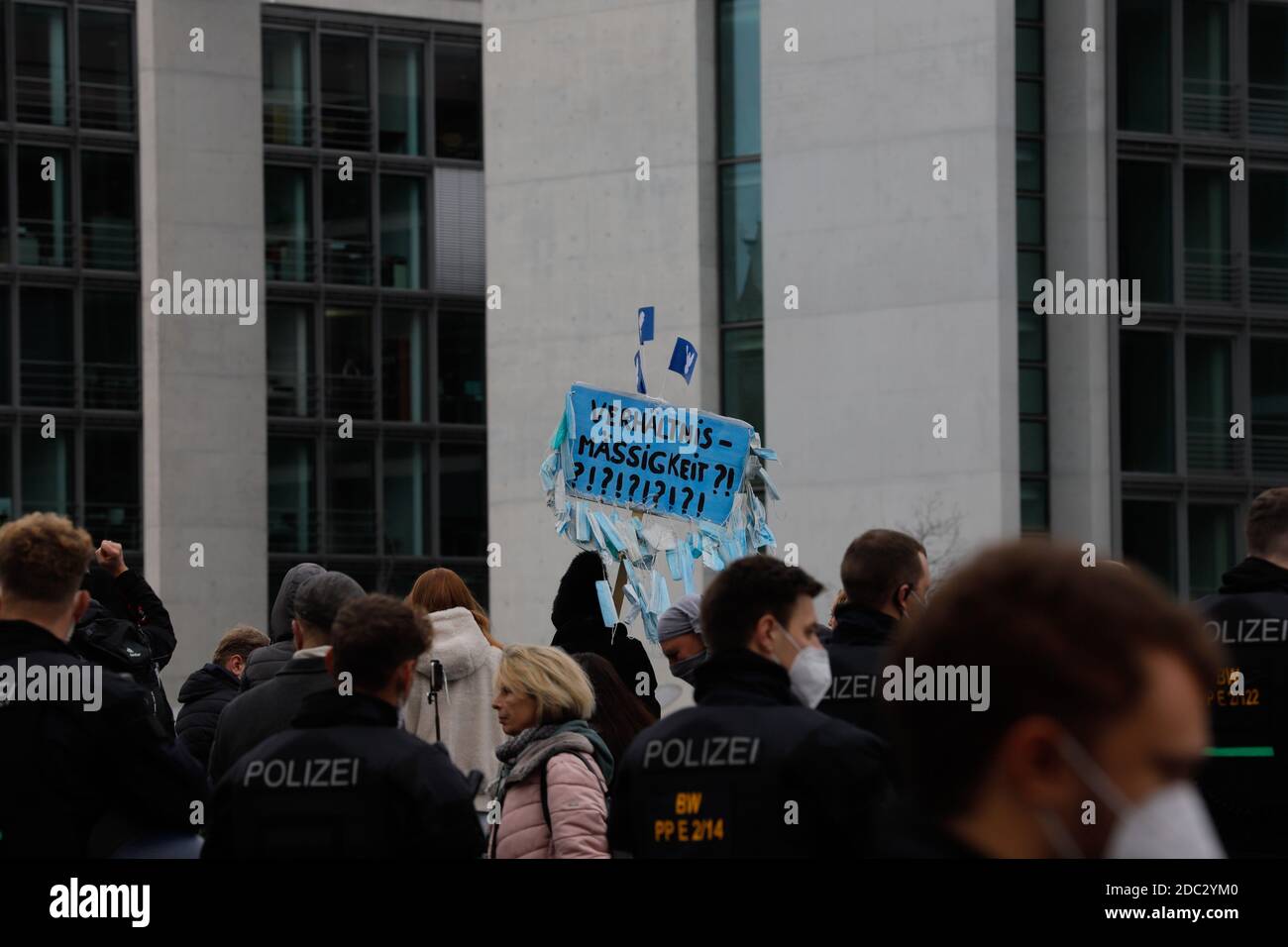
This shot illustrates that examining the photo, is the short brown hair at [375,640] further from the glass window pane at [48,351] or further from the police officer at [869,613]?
the glass window pane at [48,351]

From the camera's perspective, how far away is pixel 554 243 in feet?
106

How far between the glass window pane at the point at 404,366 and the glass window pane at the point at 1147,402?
56.8ft

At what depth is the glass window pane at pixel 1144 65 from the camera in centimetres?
3128

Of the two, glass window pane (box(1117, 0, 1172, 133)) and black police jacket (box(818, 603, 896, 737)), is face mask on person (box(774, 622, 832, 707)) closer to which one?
black police jacket (box(818, 603, 896, 737))

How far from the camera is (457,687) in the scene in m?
8.31

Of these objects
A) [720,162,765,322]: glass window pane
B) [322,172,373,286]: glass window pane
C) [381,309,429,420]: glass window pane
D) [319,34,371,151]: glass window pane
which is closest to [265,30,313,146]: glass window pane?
[319,34,371,151]: glass window pane

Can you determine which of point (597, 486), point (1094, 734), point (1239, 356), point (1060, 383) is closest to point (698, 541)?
point (597, 486)

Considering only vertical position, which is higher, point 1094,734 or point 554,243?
point 554,243

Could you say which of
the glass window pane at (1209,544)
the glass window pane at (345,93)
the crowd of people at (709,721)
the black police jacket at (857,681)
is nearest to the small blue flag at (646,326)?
the crowd of people at (709,721)

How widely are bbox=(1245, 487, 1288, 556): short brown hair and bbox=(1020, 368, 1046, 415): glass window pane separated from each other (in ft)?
77.0

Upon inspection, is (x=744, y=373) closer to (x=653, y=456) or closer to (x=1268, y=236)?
(x=1268, y=236)

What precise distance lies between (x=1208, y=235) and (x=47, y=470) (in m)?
21.6

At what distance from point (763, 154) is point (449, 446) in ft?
49.7
